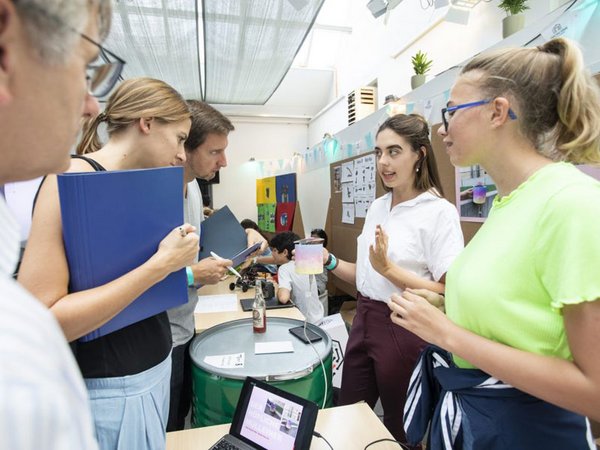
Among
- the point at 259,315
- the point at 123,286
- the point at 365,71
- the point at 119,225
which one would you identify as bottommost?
the point at 259,315

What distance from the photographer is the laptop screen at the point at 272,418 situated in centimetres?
92

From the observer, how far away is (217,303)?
2543 mm

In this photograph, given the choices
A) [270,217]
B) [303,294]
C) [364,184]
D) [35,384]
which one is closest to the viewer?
[35,384]

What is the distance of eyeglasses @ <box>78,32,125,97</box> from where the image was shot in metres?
0.41

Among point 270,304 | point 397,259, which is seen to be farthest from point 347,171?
point 397,259

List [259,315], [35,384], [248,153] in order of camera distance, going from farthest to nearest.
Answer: [248,153] → [259,315] → [35,384]

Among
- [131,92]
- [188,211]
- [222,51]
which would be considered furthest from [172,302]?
[222,51]

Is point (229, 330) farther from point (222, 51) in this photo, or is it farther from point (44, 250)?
point (222, 51)

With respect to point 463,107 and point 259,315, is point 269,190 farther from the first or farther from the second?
point 463,107

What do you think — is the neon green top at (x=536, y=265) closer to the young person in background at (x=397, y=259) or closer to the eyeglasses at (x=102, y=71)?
the young person in background at (x=397, y=259)

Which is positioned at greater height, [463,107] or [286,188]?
[463,107]

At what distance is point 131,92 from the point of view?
3.20 feet

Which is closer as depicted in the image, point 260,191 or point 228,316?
point 228,316

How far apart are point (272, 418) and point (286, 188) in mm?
4642
